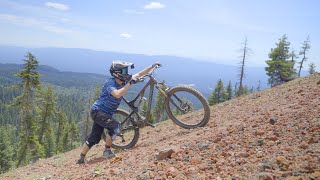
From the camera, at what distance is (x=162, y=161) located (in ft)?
21.0

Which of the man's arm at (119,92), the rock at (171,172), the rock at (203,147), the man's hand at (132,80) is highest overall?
the man's hand at (132,80)

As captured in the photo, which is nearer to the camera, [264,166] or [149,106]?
[264,166]

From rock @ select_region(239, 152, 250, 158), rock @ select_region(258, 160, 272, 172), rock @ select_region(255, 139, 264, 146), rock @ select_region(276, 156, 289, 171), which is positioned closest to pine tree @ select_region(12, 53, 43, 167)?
rock @ select_region(255, 139, 264, 146)

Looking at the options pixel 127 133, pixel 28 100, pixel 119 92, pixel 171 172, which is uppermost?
pixel 119 92

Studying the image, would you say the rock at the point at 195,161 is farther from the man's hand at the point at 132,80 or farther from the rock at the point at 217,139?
the man's hand at the point at 132,80

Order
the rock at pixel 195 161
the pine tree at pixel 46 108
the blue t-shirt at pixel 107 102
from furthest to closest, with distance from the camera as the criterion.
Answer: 1. the pine tree at pixel 46 108
2. the blue t-shirt at pixel 107 102
3. the rock at pixel 195 161

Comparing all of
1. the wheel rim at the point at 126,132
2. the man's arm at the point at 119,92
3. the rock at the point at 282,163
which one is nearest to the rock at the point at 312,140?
the rock at the point at 282,163

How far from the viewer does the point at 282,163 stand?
471cm

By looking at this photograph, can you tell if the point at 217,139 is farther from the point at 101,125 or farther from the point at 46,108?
the point at 46,108

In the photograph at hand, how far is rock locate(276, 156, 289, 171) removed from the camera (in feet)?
15.1

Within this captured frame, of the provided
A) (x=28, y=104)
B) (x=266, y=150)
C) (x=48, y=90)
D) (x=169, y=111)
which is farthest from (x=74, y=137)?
(x=266, y=150)

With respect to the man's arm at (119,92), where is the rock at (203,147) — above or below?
below

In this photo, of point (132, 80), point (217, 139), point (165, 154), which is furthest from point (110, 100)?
point (217, 139)

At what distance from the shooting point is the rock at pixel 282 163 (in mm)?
4617
